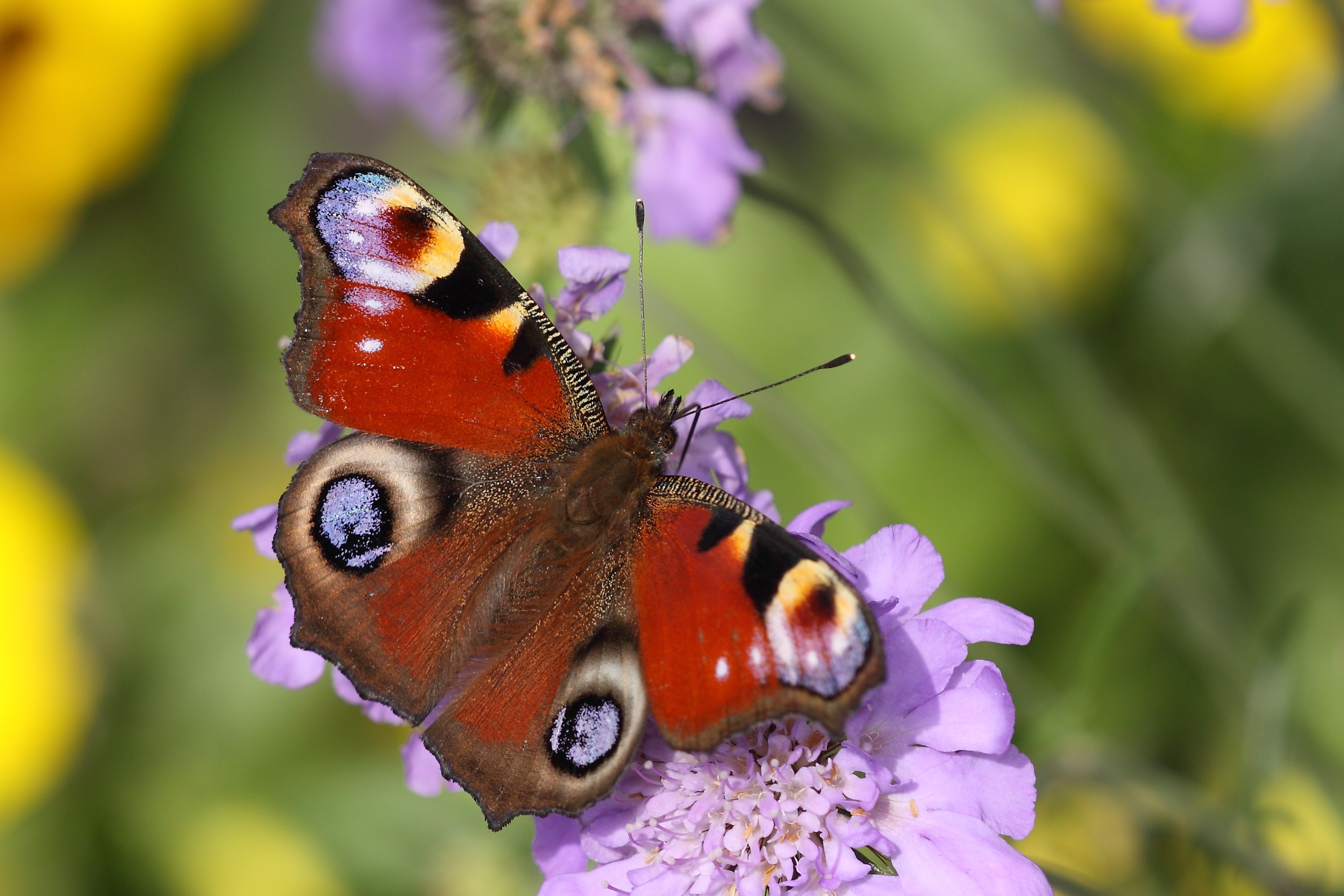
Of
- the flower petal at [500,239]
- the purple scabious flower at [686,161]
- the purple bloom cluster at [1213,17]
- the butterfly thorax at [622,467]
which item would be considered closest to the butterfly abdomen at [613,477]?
the butterfly thorax at [622,467]

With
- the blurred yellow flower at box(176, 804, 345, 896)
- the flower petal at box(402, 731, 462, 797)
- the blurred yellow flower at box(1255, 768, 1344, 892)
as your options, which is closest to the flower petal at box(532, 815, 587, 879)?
the flower petal at box(402, 731, 462, 797)

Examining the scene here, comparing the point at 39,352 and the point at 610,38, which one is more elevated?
the point at 610,38

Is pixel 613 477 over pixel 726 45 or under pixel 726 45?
under

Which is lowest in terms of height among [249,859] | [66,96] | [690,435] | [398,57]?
[249,859]

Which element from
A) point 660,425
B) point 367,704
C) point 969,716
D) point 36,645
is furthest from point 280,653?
point 36,645

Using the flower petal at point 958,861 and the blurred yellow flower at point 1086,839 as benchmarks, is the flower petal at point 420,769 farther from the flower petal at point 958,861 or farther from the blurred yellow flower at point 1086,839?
the blurred yellow flower at point 1086,839

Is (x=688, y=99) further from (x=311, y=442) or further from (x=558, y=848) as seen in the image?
(x=558, y=848)

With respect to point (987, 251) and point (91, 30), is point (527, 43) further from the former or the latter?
point (91, 30)

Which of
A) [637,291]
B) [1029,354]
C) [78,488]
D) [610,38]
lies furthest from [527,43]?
[78,488]
